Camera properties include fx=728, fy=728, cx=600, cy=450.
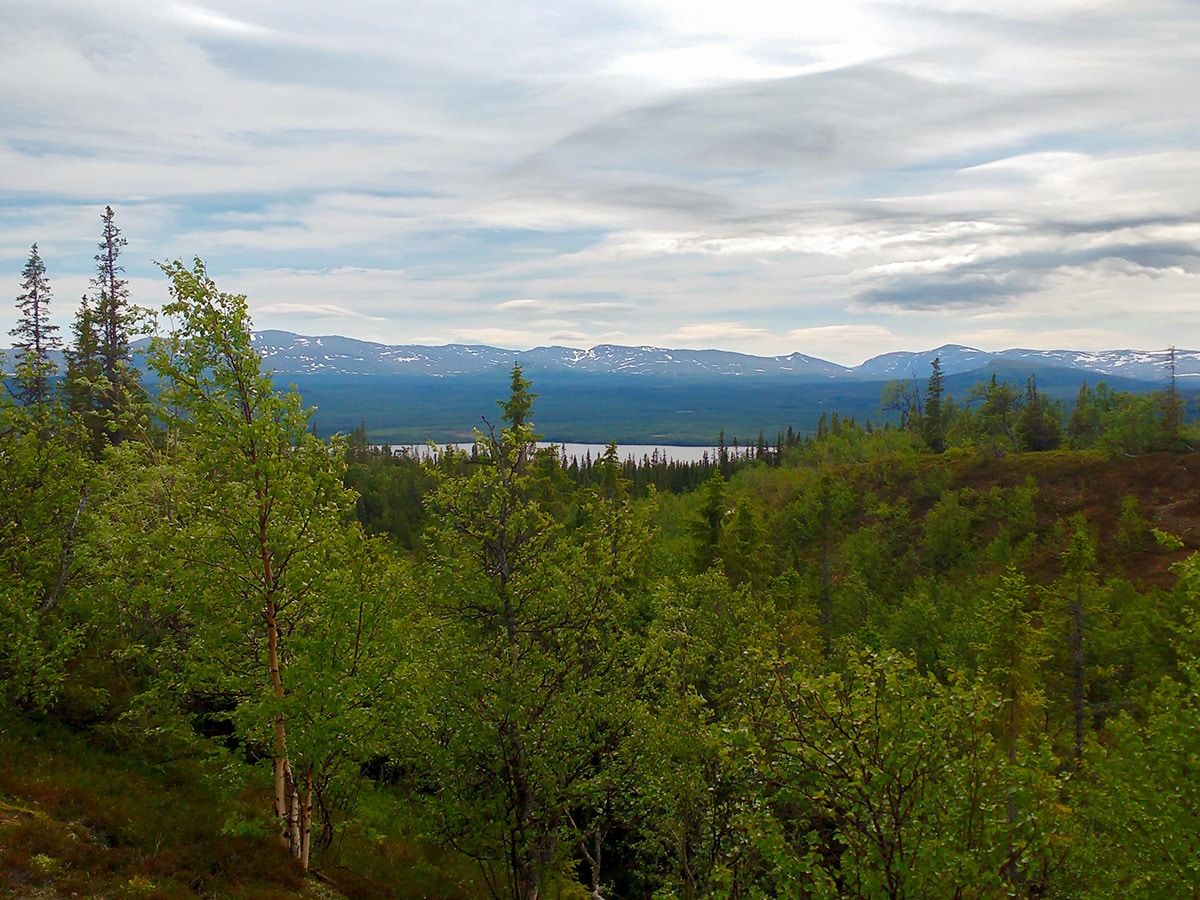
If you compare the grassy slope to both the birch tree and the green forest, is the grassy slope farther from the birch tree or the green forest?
the birch tree

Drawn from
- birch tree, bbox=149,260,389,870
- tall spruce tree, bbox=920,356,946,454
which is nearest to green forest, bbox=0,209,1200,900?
birch tree, bbox=149,260,389,870

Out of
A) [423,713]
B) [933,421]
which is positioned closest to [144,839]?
[423,713]

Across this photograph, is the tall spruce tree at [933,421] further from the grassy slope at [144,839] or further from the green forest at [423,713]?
the grassy slope at [144,839]

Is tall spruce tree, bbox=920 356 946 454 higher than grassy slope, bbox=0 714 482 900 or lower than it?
higher

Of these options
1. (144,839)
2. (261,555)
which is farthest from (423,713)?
(144,839)

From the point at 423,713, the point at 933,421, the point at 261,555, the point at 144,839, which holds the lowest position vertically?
the point at 144,839

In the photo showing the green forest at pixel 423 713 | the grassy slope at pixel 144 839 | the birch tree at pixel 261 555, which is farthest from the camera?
the birch tree at pixel 261 555

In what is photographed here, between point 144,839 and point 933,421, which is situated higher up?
point 933,421

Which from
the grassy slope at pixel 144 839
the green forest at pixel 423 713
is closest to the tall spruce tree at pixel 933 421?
the green forest at pixel 423 713

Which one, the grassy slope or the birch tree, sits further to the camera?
the birch tree

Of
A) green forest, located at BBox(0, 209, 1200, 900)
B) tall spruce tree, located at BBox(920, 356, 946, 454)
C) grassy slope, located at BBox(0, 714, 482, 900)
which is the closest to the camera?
green forest, located at BBox(0, 209, 1200, 900)

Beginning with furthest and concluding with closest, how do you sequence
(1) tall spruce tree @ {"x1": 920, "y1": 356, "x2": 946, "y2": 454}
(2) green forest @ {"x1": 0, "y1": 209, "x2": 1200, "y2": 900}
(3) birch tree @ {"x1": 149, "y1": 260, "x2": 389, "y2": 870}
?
1. (1) tall spruce tree @ {"x1": 920, "y1": 356, "x2": 946, "y2": 454}
2. (3) birch tree @ {"x1": 149, "y1": 260, "x2": 389, "y2": 870}
3. (2) green forest @ {"x1": 0, "y1": 209, "x2": 1200, "y2": 900}

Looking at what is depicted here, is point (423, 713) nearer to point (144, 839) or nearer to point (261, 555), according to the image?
point (261, 555)

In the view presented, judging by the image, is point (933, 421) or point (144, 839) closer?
point (144, 839)
